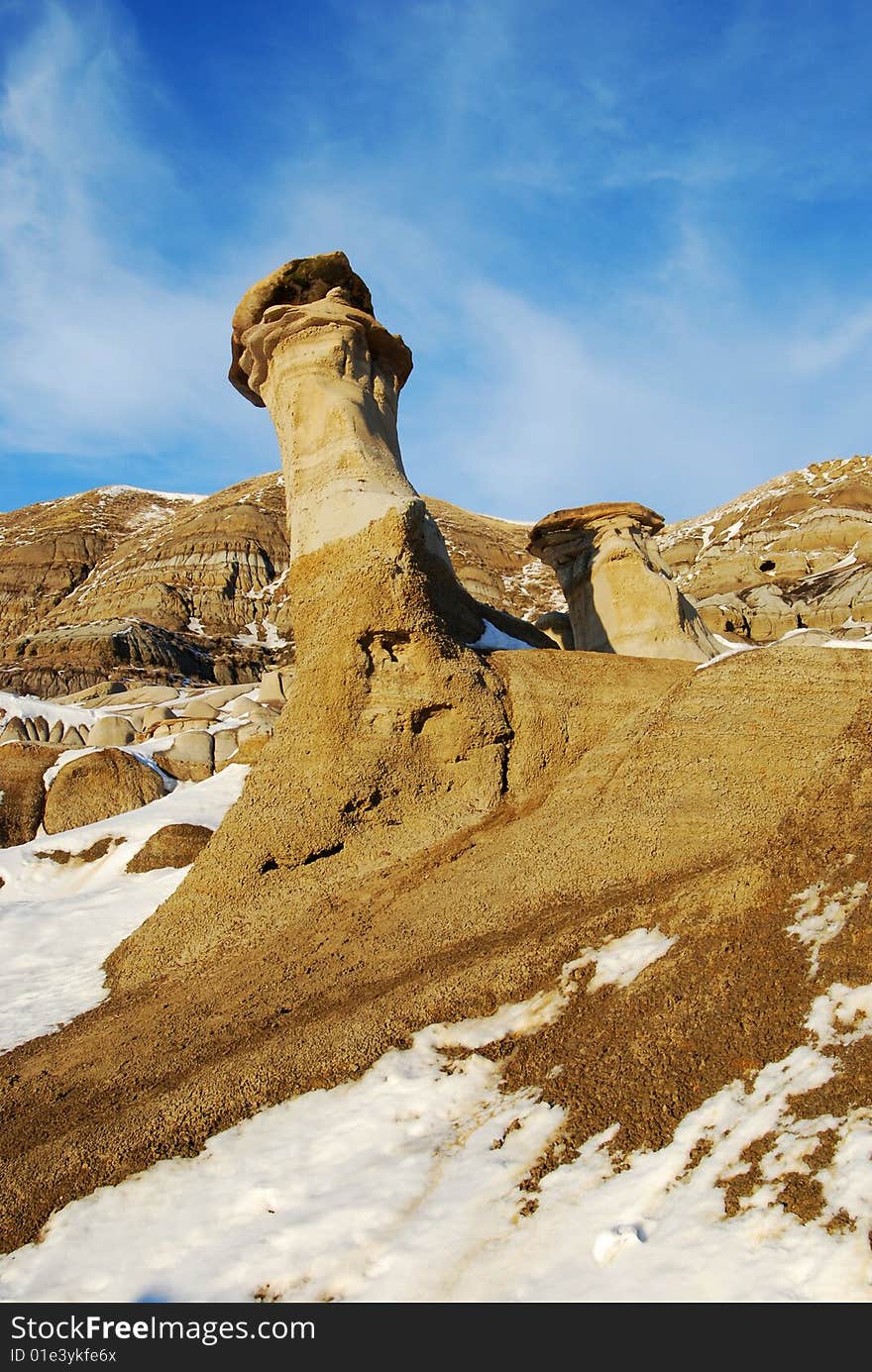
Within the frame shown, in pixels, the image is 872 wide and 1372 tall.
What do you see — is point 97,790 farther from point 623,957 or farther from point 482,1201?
point 482,1201

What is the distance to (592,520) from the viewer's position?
1450 cm

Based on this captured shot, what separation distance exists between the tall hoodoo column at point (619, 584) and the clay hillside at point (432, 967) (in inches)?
132

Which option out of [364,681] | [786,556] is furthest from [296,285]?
[786,556]

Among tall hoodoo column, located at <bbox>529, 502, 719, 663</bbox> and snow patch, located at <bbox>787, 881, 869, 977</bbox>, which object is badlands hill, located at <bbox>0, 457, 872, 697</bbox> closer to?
tall hoodoo column, located at <bbox>529, 502, 719, 663</bbox>

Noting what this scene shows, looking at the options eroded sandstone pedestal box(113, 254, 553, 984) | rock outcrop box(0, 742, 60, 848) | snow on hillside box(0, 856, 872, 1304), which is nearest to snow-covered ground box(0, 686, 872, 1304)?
snow on hillside box(0, 856, 872, 1304)

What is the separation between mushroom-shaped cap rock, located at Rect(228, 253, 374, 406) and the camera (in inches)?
372

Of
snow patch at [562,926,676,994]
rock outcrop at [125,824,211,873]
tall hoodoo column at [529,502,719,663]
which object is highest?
tall hoodoo column at [529,502,719,663]

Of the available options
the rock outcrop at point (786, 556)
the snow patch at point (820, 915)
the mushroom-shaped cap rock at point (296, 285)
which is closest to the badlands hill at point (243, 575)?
the rock outcrop at point (786, 556)

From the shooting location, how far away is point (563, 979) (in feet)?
14.7

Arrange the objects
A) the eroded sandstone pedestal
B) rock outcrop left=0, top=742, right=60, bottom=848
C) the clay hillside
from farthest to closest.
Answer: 1. rock outcrop left=0, top=742, right=60, bottom=848
2. the eroded sandstone pedestal
3. the clay hillside

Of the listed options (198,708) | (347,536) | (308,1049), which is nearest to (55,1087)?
(308,1049)

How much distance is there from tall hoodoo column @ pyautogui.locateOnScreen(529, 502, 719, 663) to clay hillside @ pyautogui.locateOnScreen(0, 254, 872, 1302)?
3356 millimetres
